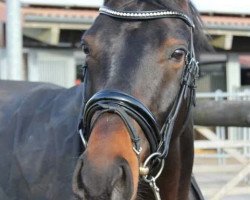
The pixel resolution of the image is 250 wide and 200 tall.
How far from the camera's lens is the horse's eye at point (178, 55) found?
8.54 feet

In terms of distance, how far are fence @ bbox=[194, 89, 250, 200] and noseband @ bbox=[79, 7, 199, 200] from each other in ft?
13.9

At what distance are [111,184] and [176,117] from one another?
2.12 feet

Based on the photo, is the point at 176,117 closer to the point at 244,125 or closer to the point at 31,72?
the point at 244,125

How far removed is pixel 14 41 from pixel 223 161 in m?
6.14

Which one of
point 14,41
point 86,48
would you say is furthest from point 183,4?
point 14,41

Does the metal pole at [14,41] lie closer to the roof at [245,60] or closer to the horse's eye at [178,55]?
the horse's eye at [178,55]

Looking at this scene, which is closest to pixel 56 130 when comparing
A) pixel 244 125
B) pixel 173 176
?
pixel 173 176

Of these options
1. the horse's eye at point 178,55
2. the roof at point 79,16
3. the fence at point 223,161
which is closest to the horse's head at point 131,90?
the horse's eye at point 178,55

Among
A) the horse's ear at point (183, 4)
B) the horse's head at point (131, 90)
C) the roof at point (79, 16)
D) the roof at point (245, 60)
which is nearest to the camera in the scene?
the horse's head at point (131, 90)

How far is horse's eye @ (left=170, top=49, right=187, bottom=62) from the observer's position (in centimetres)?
260

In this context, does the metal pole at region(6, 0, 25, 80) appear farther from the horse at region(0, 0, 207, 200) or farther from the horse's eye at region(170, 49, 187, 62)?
the horse's eye at region(170, 49, 187, 62)

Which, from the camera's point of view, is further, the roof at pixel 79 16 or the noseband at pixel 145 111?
the roof at pixel 79 16

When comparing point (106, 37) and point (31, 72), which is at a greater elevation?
point (106, 37)

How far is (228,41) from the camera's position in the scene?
1134cm
